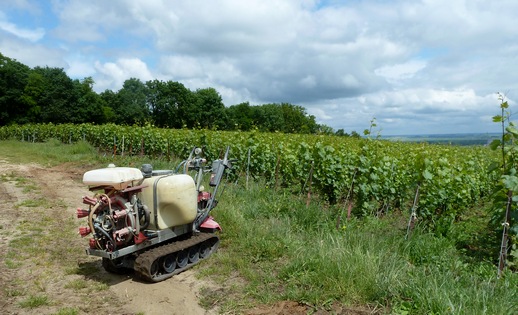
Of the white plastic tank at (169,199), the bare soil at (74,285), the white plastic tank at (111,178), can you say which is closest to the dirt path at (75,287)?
the bare soil at (74,285)

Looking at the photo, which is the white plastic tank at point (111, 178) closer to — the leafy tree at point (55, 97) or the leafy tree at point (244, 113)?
the leafy tree at point (55, 97)

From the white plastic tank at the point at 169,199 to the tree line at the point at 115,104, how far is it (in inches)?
1157

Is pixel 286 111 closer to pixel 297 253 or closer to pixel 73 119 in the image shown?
pixel 73 119

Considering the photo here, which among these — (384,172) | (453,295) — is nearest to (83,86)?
(384,172)

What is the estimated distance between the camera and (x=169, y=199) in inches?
204

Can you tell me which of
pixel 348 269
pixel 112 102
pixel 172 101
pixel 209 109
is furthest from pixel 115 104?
pixel 348 269

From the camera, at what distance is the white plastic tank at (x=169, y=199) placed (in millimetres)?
5160

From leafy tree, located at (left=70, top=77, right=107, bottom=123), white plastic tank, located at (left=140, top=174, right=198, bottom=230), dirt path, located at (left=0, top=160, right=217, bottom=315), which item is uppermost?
leafy tree, located at (left=70, top=77, right=107, bottom=123)

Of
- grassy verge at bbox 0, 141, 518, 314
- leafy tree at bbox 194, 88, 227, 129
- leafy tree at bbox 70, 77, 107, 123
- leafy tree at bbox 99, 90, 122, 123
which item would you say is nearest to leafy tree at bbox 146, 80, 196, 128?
leafy tree at bbox 194, 88, 227, 129

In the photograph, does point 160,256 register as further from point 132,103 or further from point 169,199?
point 132,103

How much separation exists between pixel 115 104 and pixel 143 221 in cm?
6164

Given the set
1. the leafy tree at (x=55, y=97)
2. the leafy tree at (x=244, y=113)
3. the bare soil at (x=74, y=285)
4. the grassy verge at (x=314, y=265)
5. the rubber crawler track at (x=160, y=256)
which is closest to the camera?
the grassy verge at (x=314, y=265)

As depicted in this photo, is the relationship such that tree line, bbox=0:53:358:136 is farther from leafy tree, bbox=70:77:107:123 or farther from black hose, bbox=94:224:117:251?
black hose, bbox=94:224:117:251

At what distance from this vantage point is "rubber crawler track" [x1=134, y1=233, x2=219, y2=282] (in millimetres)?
4859
